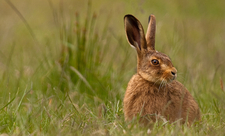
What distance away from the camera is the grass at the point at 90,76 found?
11.4ft

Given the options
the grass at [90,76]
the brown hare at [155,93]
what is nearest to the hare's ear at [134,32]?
the brown hare at [155,93]

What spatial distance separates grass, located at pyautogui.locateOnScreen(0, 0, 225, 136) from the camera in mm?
3477

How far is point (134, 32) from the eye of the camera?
13.1ft

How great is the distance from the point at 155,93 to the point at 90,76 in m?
1.48

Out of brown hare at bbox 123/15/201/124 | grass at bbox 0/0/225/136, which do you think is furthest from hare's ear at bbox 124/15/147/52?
grass at bbox 0/0/225/136

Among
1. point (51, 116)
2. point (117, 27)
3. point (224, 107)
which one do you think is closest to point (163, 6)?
point (117, 27)

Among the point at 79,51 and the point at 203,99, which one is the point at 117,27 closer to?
the point at 79,51

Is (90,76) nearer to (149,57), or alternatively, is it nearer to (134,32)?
(134,32)

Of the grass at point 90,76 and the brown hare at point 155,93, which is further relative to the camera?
the brown hare at point 155,93

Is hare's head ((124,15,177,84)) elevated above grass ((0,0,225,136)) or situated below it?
above

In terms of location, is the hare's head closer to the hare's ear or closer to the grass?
the hare's ear

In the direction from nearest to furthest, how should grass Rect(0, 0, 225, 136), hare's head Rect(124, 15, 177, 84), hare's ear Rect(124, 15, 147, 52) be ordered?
grass Rect(0, 0, 225, 136), hare's head Rect(124, 15, 177, 84), hare's ear Rect(124, 15, 147, 52)

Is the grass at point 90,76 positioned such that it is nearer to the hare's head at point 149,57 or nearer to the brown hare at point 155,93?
the brown hare at point 155,93

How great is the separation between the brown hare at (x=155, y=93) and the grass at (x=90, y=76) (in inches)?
6.1
